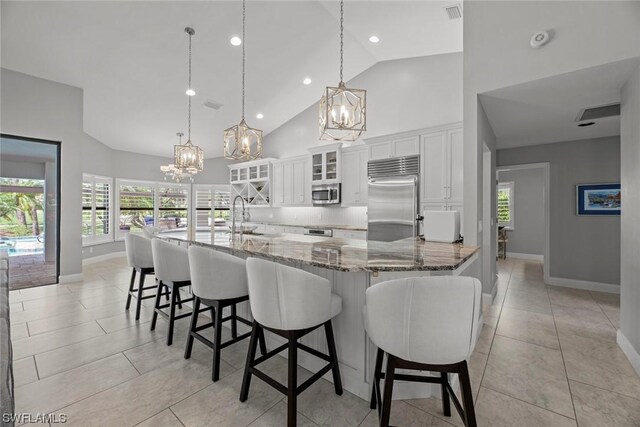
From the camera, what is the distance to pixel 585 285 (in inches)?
167

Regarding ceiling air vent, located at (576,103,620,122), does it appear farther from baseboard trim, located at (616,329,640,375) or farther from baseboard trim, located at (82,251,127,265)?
baseboard trim, located at (82,251,127,265)

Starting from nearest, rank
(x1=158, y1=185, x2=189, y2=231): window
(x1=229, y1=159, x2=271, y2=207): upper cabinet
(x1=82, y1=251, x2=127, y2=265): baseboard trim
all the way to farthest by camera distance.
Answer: (x1=82, y1=251, x2=127, y2=265): baseboard trim, (x1=229, y1=159, x2=271, y2=207): upper cabinet, (x1=158, y1=185, x2=189, y2=231): window

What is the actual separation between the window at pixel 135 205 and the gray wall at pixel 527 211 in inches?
377

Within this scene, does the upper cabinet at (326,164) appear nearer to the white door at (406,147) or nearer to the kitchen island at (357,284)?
the white door at (406,147)

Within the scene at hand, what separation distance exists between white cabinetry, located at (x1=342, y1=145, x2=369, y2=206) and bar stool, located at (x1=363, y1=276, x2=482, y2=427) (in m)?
3.94

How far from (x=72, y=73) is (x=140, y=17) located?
70.4 inches

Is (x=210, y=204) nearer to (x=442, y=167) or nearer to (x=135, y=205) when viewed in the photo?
(x=135, y=205)

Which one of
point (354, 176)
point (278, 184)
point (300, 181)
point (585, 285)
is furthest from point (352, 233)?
point (585, 285)

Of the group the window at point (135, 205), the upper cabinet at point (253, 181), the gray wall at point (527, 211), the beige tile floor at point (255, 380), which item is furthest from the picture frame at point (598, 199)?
the window at point (135, 205)

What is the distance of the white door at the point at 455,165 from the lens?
394cm

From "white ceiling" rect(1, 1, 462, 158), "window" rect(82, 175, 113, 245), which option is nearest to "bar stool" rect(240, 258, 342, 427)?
"white ceiling" rect(1, 1, 462, 158)

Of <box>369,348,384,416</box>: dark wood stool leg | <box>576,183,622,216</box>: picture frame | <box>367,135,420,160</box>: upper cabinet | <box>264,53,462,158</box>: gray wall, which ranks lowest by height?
<box>369,348,384,416</box>: dark wood stool leg

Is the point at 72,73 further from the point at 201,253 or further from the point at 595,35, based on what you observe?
the point at 595,35

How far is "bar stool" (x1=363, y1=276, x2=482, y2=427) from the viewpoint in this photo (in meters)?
1.18
